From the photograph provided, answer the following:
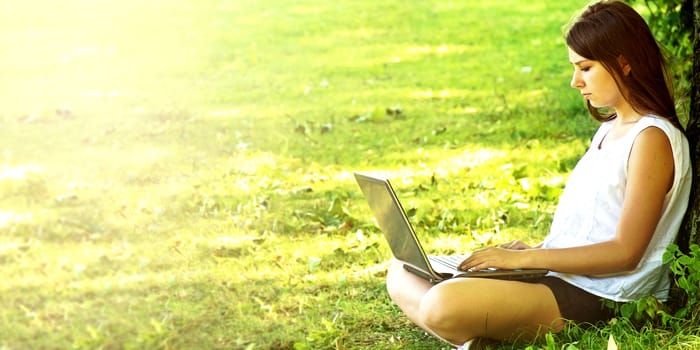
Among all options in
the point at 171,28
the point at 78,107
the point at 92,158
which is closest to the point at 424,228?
the point at 92,158

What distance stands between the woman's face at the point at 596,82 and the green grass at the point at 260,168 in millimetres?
766

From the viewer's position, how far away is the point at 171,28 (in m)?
14.1

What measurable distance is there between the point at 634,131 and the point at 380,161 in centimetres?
402

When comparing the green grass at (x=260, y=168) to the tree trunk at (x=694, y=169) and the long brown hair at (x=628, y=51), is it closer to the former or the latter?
the tree trunk at (x=694, y=169)

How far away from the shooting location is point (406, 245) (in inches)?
143

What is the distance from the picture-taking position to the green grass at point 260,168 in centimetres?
464

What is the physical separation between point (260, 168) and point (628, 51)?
4.21m

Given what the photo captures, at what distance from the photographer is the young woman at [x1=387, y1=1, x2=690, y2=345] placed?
3.32 metres

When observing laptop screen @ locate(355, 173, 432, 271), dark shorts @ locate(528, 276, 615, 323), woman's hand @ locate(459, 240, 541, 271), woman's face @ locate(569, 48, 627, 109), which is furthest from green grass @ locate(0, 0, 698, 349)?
woman's face @ locate(569, 48, 627, 109)

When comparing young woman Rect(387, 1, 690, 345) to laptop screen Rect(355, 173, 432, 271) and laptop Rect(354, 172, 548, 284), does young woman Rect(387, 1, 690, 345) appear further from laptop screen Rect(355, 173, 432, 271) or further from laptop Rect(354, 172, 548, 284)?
laptop screen Rect(355, 173, 432, 271)

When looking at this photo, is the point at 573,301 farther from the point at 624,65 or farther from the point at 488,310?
the point at 624,65

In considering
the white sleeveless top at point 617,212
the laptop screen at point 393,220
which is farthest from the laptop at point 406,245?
the white sleeveless top at point 617,212

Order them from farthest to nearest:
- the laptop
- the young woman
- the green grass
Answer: the green grass → the laptop → the young woman

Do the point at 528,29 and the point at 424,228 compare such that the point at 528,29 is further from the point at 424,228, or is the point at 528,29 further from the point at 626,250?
the point at 626,250
